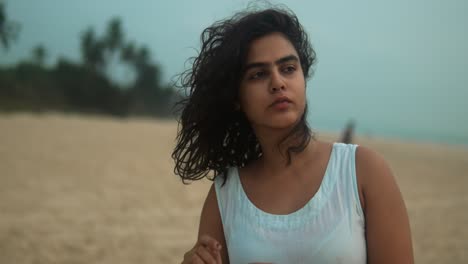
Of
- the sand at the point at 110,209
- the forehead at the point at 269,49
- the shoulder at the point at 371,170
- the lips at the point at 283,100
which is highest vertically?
the forehead at the point at 269,49

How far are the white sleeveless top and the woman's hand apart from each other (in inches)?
5.4

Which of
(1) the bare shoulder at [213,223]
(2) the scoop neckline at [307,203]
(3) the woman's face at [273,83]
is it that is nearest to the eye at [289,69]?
(3) the woman's face at [273,83]

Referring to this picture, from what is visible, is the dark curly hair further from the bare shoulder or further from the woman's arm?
the woman's arm

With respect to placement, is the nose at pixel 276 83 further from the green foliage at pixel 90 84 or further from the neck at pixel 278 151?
the green foliage at pixel 90 84

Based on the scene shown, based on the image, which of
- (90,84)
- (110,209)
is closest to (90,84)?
(90,84)

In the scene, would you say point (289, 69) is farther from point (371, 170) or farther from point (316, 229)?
point (316, 229)

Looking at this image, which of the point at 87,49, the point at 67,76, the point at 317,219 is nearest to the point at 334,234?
the point at 317,219

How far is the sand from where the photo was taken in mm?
5418

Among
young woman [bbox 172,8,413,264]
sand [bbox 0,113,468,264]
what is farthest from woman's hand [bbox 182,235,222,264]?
sand [bbox 0,113,468,264]

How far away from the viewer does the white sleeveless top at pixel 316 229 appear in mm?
1712

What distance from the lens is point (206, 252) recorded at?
178cm

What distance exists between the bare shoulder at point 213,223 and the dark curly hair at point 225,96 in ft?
0.64

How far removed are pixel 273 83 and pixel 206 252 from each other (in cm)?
76

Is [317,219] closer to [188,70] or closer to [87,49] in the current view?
[188,70]
